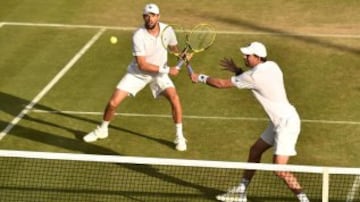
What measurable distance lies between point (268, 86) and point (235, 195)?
5.66 ft

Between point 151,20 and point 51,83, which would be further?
point 51,83

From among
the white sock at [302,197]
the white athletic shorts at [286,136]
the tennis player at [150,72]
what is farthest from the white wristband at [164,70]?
A: the white sock at [302,197]

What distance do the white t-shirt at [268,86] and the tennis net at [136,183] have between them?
1.33 meters

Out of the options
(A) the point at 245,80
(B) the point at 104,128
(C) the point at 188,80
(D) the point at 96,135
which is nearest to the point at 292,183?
(A) the point at 245,80

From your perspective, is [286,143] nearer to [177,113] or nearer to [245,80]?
[245,80]

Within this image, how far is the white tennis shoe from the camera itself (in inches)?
473

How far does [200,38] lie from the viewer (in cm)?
1356

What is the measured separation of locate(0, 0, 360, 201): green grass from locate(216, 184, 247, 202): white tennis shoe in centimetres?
175

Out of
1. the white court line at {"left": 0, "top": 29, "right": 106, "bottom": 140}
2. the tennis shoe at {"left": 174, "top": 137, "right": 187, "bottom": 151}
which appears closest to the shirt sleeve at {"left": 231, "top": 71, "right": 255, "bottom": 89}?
the tennis shoe at {"left": 174, "top": 137, "right": 187, "bottom": 151}

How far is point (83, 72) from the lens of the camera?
18.4 meters

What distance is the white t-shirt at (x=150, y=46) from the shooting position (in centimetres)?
1369

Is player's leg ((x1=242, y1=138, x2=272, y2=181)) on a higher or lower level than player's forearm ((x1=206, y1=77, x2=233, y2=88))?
lower

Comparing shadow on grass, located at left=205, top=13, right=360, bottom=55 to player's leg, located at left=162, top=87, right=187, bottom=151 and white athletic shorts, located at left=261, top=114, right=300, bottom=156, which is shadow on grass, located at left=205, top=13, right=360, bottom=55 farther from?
white athletic shorts, located at left=261, top=114, right=300, bottom=156

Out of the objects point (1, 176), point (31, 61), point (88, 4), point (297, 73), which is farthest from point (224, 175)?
point (88, 4)
